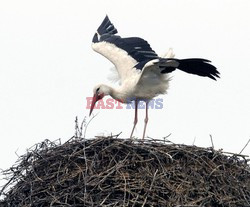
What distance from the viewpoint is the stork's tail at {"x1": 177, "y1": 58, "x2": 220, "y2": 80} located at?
9773mm

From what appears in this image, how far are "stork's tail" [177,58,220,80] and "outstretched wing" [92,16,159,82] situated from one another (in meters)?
0.79

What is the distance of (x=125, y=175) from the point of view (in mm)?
8742

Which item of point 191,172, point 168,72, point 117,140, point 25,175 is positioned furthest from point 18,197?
point 168,72

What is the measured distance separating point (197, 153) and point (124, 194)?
0.95m

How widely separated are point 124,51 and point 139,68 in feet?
2.30

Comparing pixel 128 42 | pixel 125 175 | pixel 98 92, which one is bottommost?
pixel 125 175

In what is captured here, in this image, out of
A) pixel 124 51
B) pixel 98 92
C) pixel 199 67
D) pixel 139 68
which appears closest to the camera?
pixel 199 67

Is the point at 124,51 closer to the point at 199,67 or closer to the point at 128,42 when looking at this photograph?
the point at 128,42

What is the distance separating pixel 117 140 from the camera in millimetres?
9102

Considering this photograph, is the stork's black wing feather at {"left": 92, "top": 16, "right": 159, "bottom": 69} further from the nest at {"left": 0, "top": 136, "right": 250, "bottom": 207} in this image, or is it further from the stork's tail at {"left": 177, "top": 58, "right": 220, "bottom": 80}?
the nest at {"left": 0, "top": 136, "right": 250, "bottom": 207}

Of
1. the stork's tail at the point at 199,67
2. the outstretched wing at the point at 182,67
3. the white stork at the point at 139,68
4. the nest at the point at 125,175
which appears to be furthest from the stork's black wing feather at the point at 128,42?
the nest at the point at 125,175

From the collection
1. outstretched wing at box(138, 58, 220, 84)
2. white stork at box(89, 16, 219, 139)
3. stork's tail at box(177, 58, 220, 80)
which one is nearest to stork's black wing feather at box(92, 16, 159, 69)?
white stork at box(89, 16, 219, 139)

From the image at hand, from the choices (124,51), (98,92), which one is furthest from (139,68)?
(124,51)

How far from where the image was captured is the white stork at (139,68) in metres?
9.91
